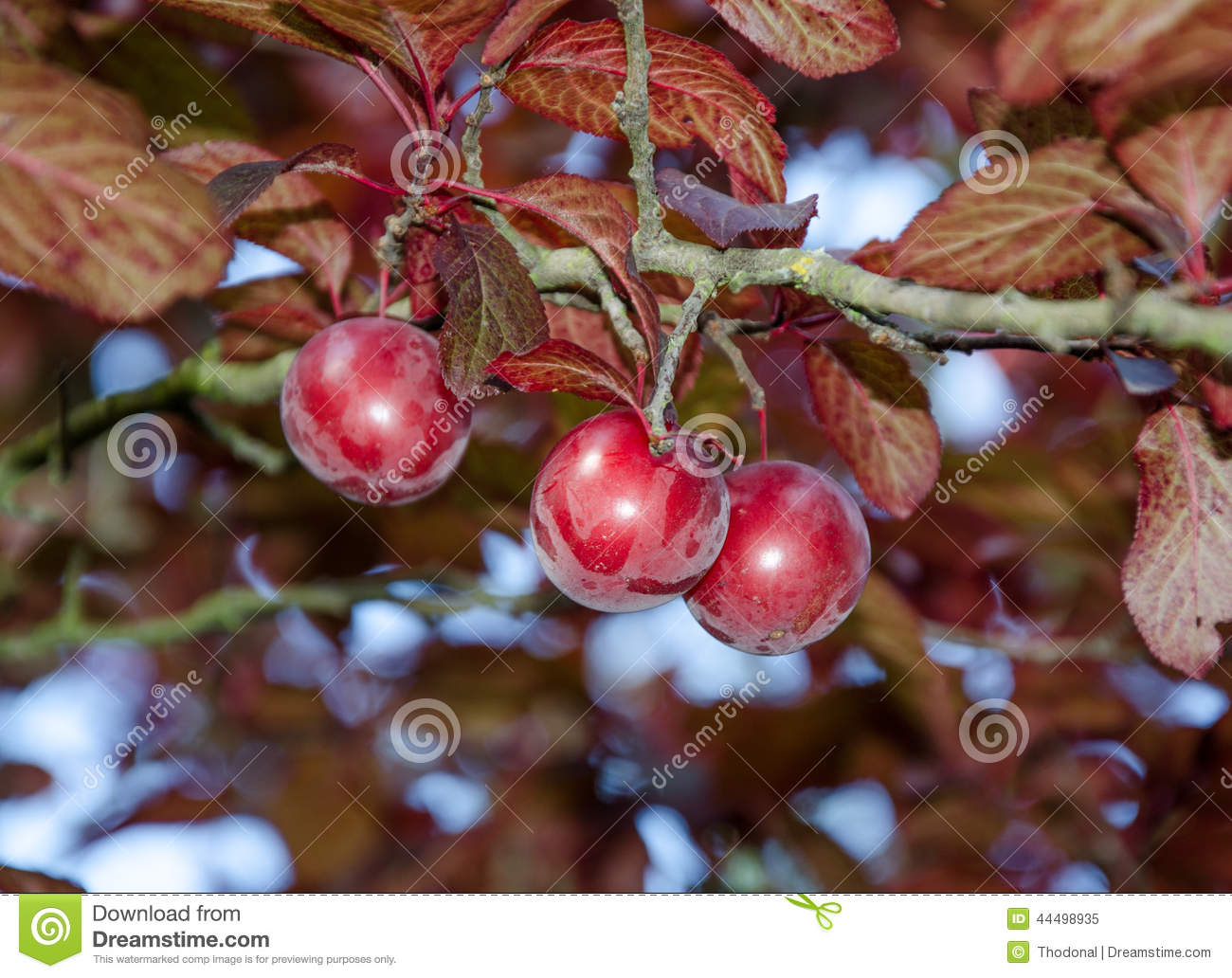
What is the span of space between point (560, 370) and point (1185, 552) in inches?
23.0

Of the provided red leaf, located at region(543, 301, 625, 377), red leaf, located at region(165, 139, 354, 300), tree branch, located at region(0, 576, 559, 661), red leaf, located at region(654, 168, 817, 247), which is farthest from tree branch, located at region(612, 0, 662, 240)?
tree branch, located at region(0, 576, 559, 661)

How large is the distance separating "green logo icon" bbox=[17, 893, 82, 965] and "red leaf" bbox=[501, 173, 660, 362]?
1.03 m

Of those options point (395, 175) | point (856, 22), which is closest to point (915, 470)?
point (856, 22)

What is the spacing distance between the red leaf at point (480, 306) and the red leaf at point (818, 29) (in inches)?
10.1

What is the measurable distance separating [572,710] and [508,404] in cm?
68

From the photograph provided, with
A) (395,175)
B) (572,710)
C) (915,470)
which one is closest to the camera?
(395,175)

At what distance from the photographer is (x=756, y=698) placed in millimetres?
1813

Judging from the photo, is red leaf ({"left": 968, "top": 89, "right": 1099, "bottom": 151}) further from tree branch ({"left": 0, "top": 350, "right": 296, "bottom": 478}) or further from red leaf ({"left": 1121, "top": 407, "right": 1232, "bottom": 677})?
tree branch ({"left": 0, "top": 350, "right": 296, "bottom": 478})

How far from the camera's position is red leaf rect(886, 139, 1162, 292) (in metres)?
0.70

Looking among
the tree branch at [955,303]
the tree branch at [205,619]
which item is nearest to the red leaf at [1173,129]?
the tree branch at [955,303]

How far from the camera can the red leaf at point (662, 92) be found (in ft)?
2.47

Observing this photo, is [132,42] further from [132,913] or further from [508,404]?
[132,913]

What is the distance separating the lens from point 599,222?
709mm

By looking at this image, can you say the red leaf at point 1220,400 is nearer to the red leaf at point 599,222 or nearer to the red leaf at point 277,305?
the red leaf at point 599,222
